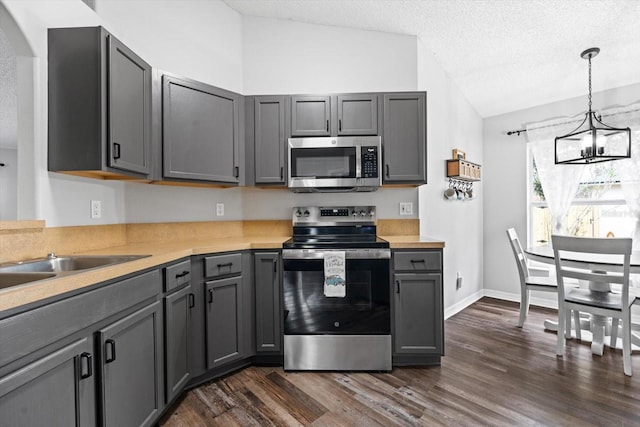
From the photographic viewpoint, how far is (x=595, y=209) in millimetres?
3398

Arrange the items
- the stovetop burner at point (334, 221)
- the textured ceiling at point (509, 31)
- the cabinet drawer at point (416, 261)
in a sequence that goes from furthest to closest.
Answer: the stovetop burner at point (334, 221) < the textured ceiling at point (509, 31) < the cabinet drawer at point (416, 261)

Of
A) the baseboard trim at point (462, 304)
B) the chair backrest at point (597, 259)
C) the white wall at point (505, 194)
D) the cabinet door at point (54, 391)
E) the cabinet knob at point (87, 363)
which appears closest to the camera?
the cabinet door at point (54, 391)

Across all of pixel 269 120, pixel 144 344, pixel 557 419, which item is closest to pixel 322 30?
pixel 269 120

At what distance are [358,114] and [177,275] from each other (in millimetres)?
1776

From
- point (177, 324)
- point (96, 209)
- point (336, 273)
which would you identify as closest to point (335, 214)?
point (336, 273)

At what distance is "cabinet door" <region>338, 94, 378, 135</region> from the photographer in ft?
8.06

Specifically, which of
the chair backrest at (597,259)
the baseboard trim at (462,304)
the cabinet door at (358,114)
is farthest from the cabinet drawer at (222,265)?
the chair backrest at (597,259)

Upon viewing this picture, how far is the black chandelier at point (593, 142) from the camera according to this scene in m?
2.44

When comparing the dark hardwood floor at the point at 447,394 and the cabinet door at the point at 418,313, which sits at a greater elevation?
the cabinet door at the point at 418,313

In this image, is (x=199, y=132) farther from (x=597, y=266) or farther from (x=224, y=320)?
(x=597, y=266)

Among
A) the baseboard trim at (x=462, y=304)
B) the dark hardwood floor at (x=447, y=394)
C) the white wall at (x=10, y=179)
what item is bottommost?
the dark hardwood floor at (x=447, y=394)

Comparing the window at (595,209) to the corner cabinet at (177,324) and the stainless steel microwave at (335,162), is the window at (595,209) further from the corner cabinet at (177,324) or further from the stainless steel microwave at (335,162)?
the corner cabinet at (177,324)

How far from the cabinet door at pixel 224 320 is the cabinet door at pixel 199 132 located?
2.63 ft

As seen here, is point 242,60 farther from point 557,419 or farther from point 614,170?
point 614,170
